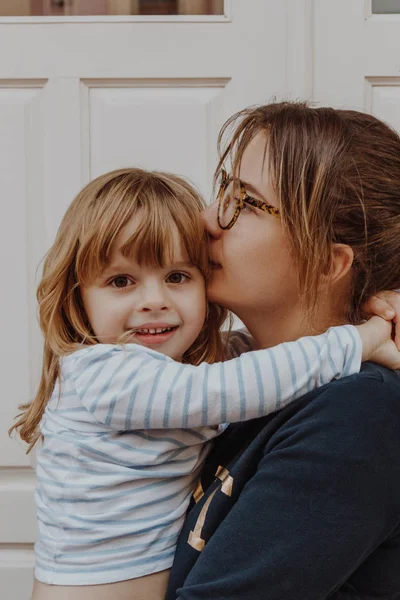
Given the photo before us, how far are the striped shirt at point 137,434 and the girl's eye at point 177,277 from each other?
13 centimetres

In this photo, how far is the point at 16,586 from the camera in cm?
183

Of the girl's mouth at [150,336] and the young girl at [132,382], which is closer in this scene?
the young girl at [132,382]

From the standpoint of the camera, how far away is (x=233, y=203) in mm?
1199

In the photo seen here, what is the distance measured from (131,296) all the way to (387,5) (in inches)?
40.2

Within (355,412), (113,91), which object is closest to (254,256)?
(355,412)

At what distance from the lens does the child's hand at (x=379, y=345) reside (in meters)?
1.10

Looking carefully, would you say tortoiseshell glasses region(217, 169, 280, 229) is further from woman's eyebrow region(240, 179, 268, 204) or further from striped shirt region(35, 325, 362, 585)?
striped shirt region(35, 325, 362, 585)

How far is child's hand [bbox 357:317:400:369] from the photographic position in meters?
1.10

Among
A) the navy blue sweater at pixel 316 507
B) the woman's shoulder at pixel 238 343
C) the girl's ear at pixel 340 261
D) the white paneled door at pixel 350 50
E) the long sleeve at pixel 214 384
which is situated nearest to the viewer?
the navy blue sweater at pixel 316 507

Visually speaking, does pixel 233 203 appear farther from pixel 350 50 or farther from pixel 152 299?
pixel 350 50

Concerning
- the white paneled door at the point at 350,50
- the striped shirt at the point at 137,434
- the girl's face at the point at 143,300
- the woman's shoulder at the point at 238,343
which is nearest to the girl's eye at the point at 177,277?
the girl's face at the point at 143,300

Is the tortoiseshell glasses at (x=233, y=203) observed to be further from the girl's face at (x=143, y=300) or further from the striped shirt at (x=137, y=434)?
the striped shirt at (x=137, y=434)

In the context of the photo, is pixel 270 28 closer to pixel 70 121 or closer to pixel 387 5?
pixel 387 5

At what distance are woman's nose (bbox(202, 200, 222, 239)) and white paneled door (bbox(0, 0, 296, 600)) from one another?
49 centimetres
